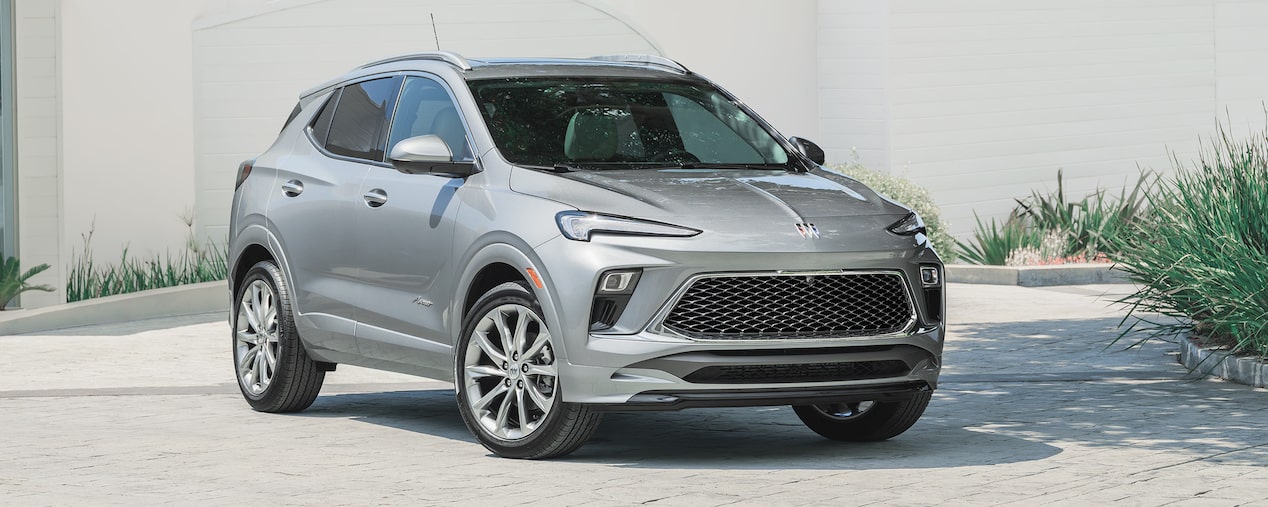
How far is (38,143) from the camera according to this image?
49.1 feet

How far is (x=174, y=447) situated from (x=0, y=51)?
7456mm

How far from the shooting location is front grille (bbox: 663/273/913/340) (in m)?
7.18

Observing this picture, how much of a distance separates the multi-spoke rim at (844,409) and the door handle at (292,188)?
2.86m

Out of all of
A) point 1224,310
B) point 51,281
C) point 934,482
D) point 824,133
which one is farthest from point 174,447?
point 824,133

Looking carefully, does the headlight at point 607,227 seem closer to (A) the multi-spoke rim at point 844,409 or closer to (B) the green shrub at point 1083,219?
(A) the multi-spoke rim at point 844,409

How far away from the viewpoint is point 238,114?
17.3 meters

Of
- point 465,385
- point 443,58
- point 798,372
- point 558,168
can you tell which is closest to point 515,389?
point 465,385

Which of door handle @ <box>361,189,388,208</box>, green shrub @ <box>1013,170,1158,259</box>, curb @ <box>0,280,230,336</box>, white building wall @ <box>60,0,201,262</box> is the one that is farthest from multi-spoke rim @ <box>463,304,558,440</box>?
green shrub @ <box>1013,170,1158,259</box>

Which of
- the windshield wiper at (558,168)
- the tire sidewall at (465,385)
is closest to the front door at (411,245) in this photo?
the tire sidewall at (465,385)

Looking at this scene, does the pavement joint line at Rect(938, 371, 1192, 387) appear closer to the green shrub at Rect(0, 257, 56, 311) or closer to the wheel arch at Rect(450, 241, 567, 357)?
the wheel arch at Rect(450, 241, 567, 357)

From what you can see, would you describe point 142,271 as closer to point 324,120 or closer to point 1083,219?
point 324,120

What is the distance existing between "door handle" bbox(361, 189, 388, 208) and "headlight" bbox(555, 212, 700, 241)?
144 cm

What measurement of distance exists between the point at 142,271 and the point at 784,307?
10.2m

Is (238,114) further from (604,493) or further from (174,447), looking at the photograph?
(604,493)
